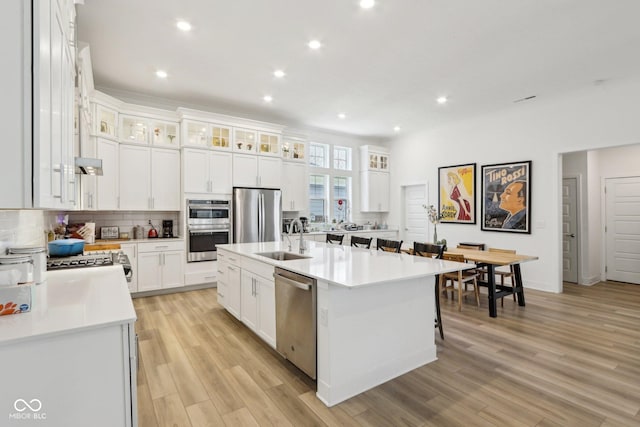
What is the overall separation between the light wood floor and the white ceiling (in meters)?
2.95

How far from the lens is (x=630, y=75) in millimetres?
4273

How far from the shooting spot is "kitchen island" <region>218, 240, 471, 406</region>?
2.18 m

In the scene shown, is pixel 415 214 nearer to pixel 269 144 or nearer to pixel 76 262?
pixel 269 144

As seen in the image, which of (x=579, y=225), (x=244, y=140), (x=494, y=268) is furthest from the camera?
(x=579, y=225)

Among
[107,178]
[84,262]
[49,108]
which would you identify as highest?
[107,178]

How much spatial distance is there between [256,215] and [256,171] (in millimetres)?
829

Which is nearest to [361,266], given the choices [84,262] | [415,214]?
[84,262]

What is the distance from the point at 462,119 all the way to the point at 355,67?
323cm

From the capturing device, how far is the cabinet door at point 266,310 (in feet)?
9.39

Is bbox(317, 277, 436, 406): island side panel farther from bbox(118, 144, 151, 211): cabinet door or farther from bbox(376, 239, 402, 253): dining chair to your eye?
bbox(118, 144, 151, 211): cabinet door

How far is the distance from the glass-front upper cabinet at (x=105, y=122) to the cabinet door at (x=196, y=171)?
3.25ft

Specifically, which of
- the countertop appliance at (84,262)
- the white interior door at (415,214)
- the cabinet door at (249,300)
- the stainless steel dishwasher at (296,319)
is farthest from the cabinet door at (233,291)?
the white interior door at (415,214)

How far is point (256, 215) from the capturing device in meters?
5.57

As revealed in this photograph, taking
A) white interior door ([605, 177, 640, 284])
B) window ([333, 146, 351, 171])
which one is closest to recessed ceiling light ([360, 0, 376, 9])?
window ([333, 146, 351, 171])
